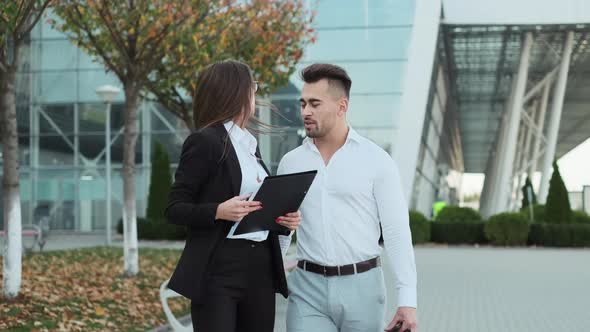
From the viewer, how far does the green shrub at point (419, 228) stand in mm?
27828

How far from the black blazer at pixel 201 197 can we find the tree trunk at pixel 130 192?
9939 mm

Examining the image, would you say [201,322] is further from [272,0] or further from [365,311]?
[272,0]

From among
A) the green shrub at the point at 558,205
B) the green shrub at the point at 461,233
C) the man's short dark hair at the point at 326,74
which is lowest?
the green shrub at the point at 461,233

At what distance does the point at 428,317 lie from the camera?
1041 centimetres

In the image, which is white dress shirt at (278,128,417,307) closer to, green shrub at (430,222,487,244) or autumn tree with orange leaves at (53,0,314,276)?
autumn tree with orange leaves at (53,0,314,276)

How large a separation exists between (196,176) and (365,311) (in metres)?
0.88

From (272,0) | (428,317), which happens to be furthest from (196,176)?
(272,0)

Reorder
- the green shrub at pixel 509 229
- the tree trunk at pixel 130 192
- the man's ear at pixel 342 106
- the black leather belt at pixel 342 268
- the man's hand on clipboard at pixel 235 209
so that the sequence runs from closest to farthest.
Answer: the man's hand on clipboard at pixel 235 209 < the black leather belt at pixel 342 268 < the man's ear at pixel 342 106 < the tree trunk at pixel 130 192 < the green shrub at pixel 509 229

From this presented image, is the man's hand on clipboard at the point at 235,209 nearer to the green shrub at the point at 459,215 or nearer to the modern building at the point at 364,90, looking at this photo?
the modern building at the point at 364,90

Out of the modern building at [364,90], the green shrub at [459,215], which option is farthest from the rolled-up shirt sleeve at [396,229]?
the green shrub at [459,215]

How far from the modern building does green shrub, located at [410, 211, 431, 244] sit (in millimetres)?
1390

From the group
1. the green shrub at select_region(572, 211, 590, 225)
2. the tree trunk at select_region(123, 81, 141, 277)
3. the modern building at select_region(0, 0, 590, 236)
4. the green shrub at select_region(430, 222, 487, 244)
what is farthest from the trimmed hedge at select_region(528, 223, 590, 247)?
the tree trunk at select_region(123, 81, 141, 277)

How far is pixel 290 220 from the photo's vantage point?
11.3ft

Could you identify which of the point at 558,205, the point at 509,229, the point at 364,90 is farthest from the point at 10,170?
the point at 558,205
